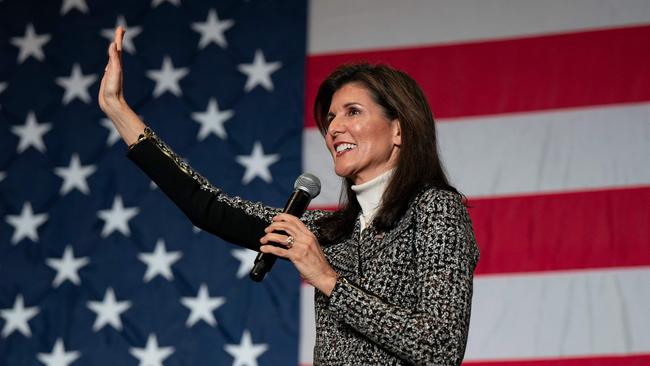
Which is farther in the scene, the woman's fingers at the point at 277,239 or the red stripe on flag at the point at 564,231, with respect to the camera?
the red stripe on flag at the point at 564,231

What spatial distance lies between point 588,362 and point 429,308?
1573mm

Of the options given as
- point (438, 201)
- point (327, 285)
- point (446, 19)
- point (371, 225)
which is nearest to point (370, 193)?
point (371, 225)

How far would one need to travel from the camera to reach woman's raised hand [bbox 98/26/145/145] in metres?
1.67

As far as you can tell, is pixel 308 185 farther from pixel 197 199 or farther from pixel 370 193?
pixel 197 199

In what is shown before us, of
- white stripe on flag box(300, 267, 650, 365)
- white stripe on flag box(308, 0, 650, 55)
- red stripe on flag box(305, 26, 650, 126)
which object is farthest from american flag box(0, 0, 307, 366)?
white stripe on flag box(300, 267, 650, 365)

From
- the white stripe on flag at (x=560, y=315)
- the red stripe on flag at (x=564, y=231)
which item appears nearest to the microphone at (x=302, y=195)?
the red stripe on flag at (x=564, y=231)


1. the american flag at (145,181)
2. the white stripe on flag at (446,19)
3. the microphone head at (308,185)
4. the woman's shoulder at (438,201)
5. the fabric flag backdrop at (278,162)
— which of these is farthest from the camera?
the american flag at (145,181)

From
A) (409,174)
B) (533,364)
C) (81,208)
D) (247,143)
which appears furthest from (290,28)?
(409,174)

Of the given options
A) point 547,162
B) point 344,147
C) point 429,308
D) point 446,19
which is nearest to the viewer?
point 429,308

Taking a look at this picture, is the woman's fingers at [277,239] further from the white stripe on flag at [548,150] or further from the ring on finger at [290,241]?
the white stripe on flag at [548,150]

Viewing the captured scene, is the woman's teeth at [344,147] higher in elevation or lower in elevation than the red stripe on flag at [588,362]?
lower

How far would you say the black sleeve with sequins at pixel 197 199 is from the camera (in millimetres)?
1688

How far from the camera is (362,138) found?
1.72m

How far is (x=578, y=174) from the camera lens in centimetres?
289
